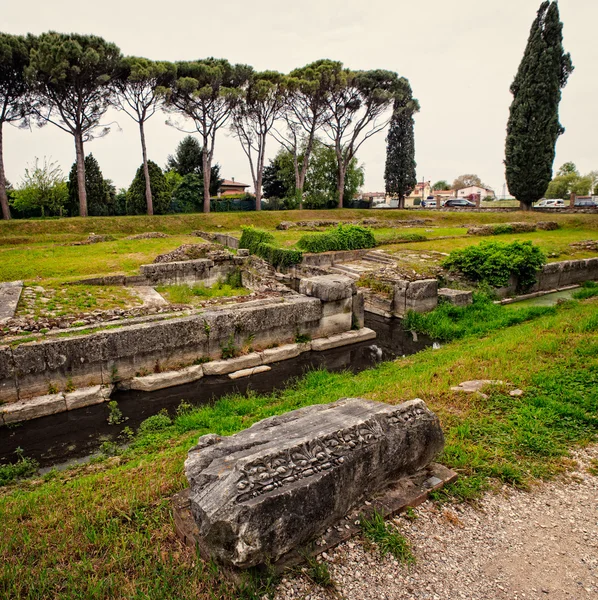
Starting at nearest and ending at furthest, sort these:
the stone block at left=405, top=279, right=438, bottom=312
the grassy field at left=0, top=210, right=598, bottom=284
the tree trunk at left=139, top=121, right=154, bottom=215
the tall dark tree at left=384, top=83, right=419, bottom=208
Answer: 1. the stone block at left=405, top=279, right=438, bottom=312
2. the grassy field at left=0, top=210, right=598, bottom=284
3. the tree trunk at left=139, top=121, right=154, bottom=215
4. the tall dark tree at left=384, top=83, right=419, bottom=208

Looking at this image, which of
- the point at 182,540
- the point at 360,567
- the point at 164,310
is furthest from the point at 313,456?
the point at 164,310

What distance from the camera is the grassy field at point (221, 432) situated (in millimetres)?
2529

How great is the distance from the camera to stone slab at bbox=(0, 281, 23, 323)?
24.3ft

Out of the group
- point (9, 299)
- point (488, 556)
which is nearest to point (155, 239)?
point (9, 299)

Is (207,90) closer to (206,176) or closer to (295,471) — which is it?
(206,176)

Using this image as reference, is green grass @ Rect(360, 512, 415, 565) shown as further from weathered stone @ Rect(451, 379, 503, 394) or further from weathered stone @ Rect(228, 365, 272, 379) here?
weathered stone @ Rect(228, 365, 272, 379)

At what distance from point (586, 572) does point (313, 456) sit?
6.10 ft

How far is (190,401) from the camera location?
6.75 metres

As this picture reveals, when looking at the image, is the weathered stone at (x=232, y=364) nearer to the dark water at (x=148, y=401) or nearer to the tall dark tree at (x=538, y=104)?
the dark water at (x=148, y=401)

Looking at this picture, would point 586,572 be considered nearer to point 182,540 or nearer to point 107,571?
point 182,540

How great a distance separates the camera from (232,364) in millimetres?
7816

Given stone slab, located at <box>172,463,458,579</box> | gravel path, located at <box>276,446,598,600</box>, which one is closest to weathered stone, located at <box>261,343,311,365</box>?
stone slab, located at <box>172,463,458,579</box>

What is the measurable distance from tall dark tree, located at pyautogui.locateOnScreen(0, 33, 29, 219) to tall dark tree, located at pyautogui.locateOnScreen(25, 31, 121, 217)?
0.71 metres

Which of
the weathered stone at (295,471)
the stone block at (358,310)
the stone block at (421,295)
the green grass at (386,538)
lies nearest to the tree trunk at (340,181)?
the stone block at (421,295)
